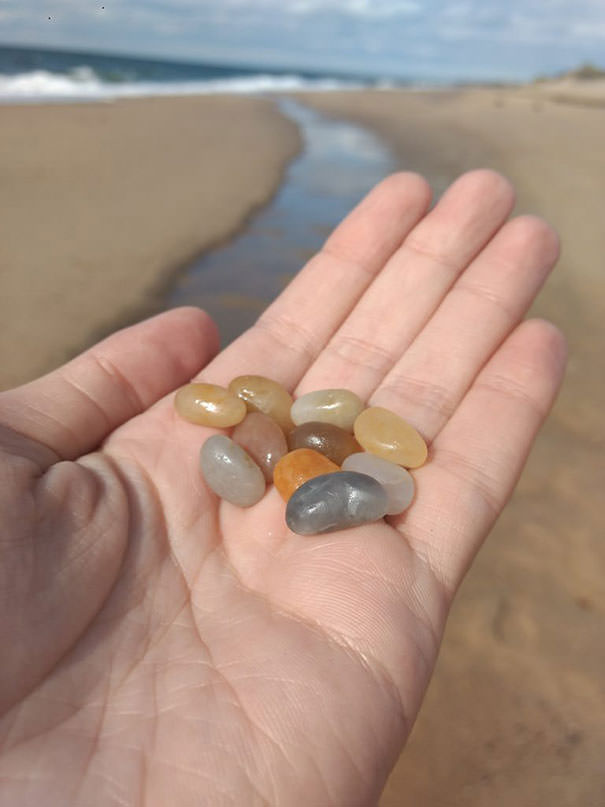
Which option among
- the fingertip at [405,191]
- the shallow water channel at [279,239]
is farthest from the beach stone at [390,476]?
the shallow water channel at [279,239]

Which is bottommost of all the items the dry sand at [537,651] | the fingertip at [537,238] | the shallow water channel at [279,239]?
the dry sand at [537,651]

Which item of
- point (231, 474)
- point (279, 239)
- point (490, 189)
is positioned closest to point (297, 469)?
point (231, 474)

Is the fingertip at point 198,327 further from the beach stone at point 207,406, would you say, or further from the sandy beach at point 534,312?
the sandy beach at point 534,312

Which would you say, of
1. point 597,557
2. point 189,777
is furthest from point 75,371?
point 597,557

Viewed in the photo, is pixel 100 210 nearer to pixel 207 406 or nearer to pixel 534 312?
pixel 534 312

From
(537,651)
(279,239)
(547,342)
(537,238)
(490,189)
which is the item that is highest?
(490,189)
